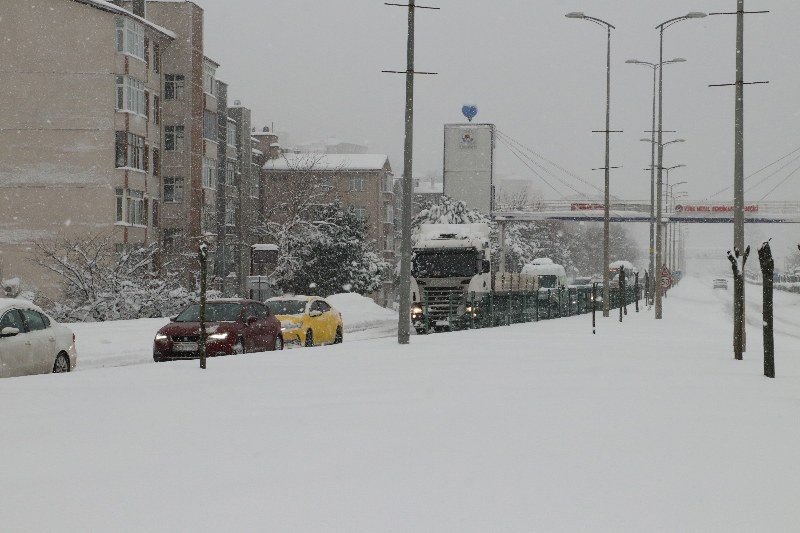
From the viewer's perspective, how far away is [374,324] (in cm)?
4859

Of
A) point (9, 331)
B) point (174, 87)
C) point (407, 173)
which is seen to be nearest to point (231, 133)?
point (174, 87)

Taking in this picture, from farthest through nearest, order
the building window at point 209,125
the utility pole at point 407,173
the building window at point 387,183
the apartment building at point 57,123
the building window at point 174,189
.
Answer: the building window at point 387,183
the building window at point 209,125
the building window at point 174,189
the apartment building at point 57,123
the utility pole at point 407,173

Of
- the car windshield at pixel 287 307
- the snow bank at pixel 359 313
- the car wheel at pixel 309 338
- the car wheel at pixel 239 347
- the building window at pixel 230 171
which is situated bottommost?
the snow bank at pixel 359 313

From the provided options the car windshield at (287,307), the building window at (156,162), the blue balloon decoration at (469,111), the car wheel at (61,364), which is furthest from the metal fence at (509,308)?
the blue balloon decoration at (469,111)

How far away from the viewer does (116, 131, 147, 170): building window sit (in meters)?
54.7

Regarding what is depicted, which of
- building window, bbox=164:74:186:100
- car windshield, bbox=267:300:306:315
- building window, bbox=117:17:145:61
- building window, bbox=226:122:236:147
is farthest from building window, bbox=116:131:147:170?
car windshield, bbox=267:300:306:315

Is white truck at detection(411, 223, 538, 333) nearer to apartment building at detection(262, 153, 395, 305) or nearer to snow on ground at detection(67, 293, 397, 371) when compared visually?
snow on ground at detection(67, 293, 397, 371)

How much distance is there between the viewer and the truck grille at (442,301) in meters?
35.4

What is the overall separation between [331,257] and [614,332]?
39398 millimetres

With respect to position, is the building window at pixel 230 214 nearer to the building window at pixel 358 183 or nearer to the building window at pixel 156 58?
the building window at pixel 358 183

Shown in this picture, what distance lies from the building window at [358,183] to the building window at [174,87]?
33.9 metres

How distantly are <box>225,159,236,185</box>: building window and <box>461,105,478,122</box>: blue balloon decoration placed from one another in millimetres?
31235

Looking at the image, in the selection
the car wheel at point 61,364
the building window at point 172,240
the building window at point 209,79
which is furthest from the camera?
the building window at point 209,79

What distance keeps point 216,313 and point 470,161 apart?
7451 cm
